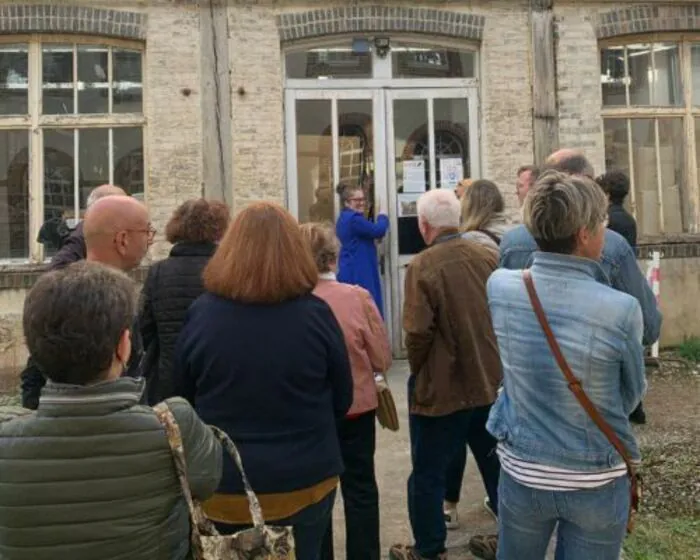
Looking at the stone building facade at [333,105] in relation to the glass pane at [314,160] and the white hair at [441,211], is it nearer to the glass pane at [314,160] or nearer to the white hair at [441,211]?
the glass pane at [314,160]

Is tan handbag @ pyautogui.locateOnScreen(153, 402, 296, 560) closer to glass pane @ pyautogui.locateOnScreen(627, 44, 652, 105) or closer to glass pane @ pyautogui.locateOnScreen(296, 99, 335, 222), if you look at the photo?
glass pane @ pyautogui.locateOnScreen(296, 99, 335, 222)

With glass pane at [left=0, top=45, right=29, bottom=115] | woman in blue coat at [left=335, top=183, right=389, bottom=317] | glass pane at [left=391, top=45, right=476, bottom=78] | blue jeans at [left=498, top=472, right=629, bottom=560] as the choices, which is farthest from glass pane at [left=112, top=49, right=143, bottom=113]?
blue jeans at [left=498, top=472, right=629, bottom=560]

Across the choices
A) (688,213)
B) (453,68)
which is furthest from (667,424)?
(453,68)

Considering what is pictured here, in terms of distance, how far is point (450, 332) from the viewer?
12.6 feet

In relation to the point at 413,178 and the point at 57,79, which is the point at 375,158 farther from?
the point at 57,79

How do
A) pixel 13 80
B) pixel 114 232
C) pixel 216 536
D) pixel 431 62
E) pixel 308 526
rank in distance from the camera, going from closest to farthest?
pixel 216 536 → pixel 308 526 → pixel 114 232 → pixel 13 80 → pixel 431 62

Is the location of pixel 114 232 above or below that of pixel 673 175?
below

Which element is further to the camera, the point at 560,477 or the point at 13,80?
the point at 13,80

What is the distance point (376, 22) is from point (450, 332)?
5.41m

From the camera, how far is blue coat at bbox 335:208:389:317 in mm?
7695

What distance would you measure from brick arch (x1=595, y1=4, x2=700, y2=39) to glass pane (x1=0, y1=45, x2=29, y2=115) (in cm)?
631

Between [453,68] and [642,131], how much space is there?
242 centimetres

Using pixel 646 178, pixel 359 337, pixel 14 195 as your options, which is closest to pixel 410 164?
pixel 646 178

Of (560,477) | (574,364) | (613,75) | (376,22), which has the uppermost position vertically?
(376,22)
